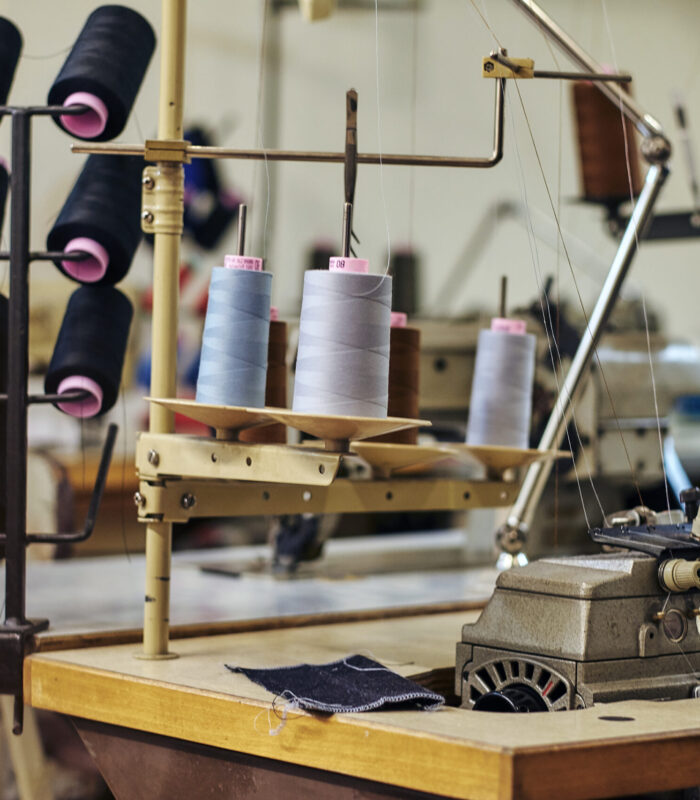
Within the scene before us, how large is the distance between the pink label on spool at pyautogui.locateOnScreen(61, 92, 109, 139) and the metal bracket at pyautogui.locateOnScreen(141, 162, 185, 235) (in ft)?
0.42

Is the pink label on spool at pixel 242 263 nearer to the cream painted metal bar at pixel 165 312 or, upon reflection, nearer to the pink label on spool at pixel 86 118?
the cream painted metal bar at pixel 165 312

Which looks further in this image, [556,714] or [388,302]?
[388,302]

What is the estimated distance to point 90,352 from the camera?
1.55 meters

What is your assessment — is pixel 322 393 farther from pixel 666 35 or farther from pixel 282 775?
pixel 666 35

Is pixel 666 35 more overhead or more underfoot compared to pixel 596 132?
more overhead

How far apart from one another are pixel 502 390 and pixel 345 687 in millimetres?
713

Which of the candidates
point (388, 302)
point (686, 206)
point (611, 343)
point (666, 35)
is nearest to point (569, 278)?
point (611, 343)

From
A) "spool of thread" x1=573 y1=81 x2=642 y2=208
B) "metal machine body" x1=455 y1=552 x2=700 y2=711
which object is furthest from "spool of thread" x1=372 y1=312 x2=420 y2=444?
"spool of thread" x1=573 y1=81 x2=642 y2=208

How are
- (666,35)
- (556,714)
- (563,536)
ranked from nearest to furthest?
(556,714) < (563,536) < (666,35)

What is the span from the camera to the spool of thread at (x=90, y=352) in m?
1.55

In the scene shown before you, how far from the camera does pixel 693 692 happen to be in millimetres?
1269

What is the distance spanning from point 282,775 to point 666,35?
9.52 feet

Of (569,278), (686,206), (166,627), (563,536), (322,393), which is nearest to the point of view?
(322,393)

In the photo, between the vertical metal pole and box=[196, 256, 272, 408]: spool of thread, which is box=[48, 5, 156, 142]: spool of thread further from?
box=[196, 256, 272, 408]: spool of thread
